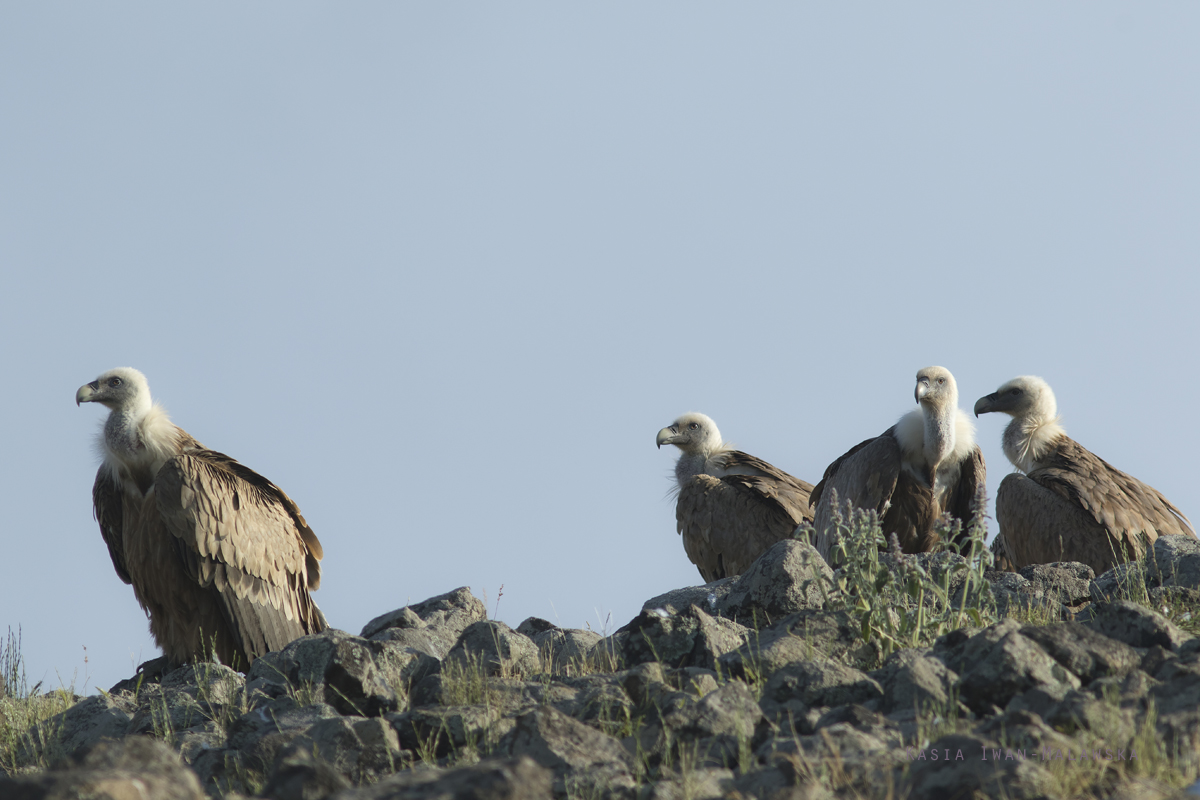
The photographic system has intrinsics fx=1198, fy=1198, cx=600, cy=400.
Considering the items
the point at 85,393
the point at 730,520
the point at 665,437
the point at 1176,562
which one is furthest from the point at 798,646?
the point at 665,437

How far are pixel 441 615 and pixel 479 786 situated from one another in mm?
5428

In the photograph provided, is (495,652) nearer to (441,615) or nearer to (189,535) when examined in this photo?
(441,615)

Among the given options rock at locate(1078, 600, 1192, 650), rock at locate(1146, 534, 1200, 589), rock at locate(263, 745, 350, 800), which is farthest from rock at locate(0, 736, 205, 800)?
rock at locate(1146, 534, 1200, 589)

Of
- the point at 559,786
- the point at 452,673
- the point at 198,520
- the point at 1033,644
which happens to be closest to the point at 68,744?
the point at 452,673

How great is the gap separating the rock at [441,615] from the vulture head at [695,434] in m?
4.60

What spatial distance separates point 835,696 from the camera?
4.87 metres

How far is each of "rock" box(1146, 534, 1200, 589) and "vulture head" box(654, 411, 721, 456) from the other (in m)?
6.49

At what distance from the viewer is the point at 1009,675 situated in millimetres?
4523

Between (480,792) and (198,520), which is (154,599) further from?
(480,792)

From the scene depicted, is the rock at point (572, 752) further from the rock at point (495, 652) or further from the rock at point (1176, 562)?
the rock at point (1176, 562)

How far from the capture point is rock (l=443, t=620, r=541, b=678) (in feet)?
20.0

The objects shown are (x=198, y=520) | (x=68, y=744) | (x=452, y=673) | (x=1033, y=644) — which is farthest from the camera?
(x=198, y=520)

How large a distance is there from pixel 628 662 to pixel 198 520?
14.9ft

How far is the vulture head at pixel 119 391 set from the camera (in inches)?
388
